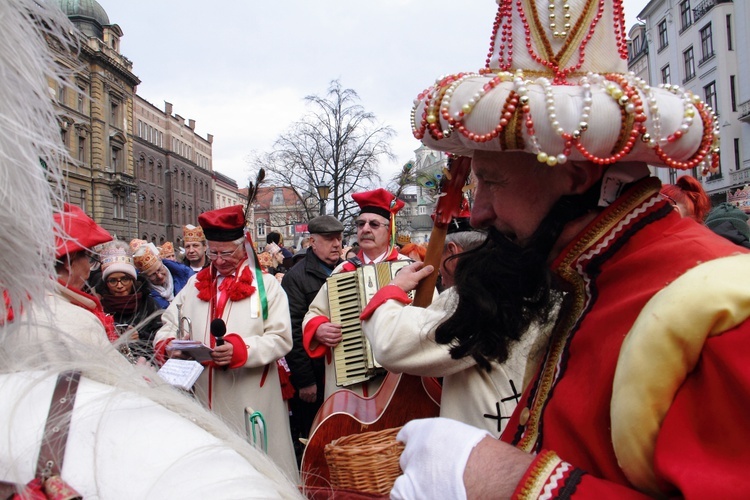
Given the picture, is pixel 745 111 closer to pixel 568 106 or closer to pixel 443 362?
pixel 443 362

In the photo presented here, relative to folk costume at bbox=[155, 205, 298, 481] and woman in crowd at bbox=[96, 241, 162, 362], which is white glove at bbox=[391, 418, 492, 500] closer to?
folk costume at bbox=[155, 205, 298, 481]

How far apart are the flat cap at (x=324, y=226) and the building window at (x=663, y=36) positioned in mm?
33233

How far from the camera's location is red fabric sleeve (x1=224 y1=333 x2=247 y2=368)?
3727 mm

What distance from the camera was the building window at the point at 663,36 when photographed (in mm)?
32500

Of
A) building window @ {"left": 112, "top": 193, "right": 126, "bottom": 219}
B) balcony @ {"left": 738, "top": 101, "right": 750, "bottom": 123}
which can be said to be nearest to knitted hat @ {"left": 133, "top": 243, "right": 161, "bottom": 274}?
balcony @ {"left": 738, "top": 101, "right": 750, "bottom": 123}

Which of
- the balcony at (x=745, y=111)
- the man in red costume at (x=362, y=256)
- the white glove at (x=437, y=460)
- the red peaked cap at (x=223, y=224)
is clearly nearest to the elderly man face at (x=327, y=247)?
the man in red costume at (x=362, y=256)

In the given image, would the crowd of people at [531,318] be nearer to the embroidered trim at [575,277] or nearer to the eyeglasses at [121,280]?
the embroidered trim at [575,277]

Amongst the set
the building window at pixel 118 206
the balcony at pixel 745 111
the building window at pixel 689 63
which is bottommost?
the building window at pixel 118 206

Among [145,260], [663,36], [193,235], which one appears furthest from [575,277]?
[663,36]

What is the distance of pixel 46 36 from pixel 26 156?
10.2 inches

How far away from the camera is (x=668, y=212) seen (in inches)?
49.9

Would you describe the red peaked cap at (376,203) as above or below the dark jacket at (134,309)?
above

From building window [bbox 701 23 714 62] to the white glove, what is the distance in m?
32.0

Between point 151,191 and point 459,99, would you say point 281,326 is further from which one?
point 151,191
